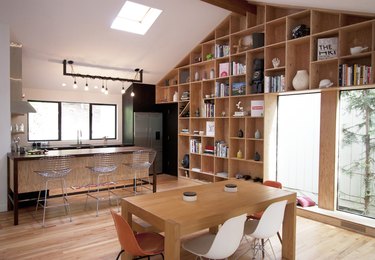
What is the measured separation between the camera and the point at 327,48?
13.9ft

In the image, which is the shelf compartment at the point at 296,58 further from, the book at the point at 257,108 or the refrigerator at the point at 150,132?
the refrigerator at the point at 150,132

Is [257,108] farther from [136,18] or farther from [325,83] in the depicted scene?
[136,18]

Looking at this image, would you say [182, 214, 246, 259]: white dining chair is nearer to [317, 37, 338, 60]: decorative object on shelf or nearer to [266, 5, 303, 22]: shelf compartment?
[317, 37, 338, 60]: decorative object on shelf

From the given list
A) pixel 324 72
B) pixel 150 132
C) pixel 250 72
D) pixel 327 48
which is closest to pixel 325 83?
pixel 324 72

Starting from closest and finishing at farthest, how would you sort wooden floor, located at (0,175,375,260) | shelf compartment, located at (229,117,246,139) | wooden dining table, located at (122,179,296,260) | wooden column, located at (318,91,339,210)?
wooden dining table, located at (122,179,296,260) < wooden floor, located at (0,175,375,260) < wooden column, located at (318,91,339,210) < shelf compartment, located at (229,117,246,139)

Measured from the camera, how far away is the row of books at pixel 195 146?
6556 mm

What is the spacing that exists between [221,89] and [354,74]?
2.62m

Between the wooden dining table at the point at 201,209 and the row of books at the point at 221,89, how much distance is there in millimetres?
2806

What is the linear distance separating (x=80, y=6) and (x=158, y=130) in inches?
154

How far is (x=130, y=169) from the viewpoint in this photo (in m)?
5.62

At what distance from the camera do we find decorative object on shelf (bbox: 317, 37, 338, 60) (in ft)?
13.8

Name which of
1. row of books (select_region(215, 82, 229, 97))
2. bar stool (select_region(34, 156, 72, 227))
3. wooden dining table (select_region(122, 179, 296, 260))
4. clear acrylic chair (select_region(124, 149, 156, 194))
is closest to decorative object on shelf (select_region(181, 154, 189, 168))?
clear acrylic chair (select_region(124, 149, 156, 194))

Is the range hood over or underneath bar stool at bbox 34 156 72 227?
over

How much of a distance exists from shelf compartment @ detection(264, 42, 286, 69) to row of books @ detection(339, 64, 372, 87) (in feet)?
3.82
